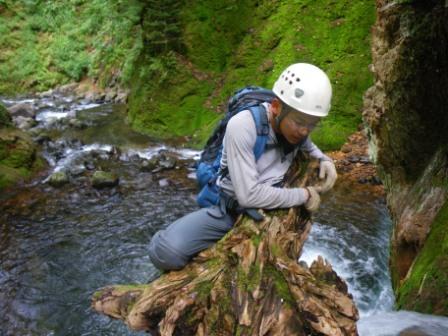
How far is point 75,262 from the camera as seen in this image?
8.34 metres

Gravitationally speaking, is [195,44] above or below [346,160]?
above

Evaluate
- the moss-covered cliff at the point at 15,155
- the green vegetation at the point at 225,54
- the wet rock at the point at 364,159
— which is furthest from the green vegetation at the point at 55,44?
the wet rock at the point at 364,159

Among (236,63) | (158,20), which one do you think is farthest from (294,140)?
(158,20)

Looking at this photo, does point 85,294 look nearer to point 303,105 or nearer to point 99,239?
point 99,239

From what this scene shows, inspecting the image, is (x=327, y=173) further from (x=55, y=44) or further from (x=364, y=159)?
(x=55, y=44)

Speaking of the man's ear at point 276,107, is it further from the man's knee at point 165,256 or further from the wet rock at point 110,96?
the wet rock at point 110,96

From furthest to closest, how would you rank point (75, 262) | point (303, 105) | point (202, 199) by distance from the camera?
point (75, 262) < point (202, 199) < point (303, 105)

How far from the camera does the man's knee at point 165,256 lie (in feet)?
11.8

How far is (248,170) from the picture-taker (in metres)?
3.36

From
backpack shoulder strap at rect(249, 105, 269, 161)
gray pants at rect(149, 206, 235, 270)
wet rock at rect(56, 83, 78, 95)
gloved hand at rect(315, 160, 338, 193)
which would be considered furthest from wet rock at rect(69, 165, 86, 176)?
wet rock at rect(56, 83, 78, 95)

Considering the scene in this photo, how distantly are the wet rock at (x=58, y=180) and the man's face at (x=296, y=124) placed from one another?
9126 mm

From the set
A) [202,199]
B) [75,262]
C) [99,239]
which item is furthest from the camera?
[99,239]

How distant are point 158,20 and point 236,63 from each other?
2989 millimetres

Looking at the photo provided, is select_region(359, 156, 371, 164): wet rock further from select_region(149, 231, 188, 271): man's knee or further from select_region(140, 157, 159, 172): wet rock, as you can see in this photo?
select_region(149, 231, 188, 271): man's knee
